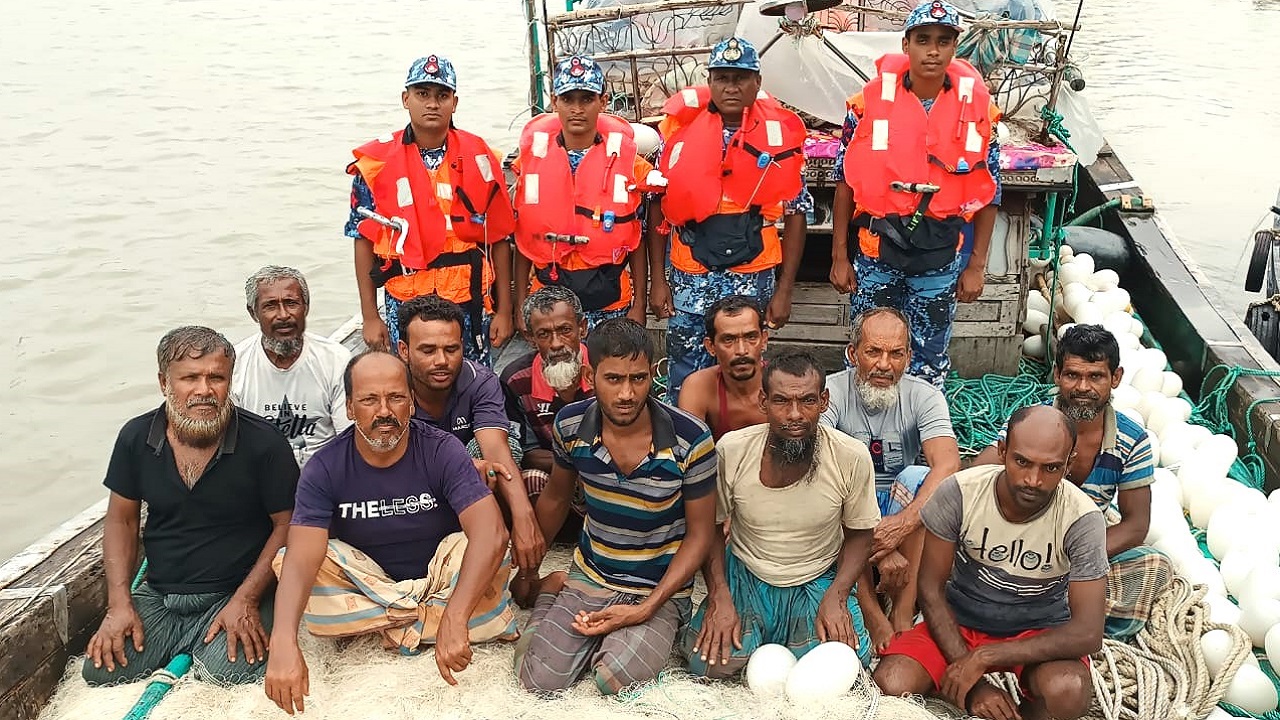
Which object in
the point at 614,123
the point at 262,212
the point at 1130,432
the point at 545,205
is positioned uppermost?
the point at 614,123

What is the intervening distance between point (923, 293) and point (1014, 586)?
183 cm

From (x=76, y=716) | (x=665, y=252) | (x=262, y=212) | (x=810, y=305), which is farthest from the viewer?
(x=262, y=212)

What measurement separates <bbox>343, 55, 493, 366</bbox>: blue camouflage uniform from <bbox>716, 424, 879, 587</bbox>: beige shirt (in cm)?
139

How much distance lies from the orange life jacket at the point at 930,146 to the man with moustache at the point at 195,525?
271cm

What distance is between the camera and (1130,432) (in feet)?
11.5

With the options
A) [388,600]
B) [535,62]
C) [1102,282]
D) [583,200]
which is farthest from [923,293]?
[535,62]

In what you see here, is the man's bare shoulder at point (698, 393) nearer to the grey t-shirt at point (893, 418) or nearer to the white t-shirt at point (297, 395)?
the grey t-shirt at point (893, 418)

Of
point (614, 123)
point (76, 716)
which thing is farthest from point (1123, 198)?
point (76, 716)

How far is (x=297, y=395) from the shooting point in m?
4.04

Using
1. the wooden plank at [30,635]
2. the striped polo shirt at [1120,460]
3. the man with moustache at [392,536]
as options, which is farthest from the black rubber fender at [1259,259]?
the wooden plank at [30,635]

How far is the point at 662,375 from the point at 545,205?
171 cm

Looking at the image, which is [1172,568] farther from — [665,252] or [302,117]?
[302,117]

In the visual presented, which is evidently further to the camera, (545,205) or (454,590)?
(545,205)

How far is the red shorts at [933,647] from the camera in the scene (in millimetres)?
3191
